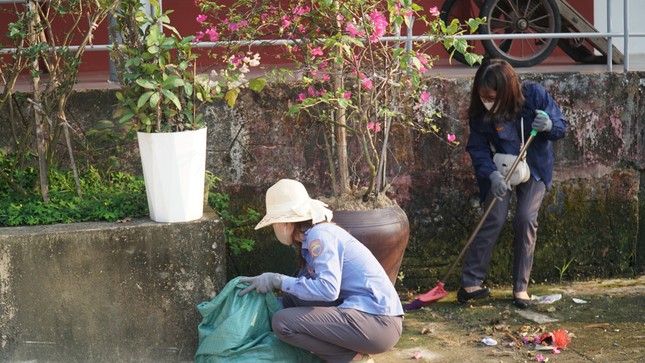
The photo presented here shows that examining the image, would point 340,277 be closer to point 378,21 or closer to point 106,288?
point 106,288

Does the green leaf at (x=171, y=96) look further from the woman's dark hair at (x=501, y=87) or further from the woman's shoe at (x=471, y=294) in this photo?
the woman's shoe at (x=471, y=294)

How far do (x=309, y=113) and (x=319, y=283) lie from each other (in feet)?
4.85

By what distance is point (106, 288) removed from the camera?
4.84 meters

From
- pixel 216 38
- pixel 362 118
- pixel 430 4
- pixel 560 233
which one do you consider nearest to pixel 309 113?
pixel 362 118

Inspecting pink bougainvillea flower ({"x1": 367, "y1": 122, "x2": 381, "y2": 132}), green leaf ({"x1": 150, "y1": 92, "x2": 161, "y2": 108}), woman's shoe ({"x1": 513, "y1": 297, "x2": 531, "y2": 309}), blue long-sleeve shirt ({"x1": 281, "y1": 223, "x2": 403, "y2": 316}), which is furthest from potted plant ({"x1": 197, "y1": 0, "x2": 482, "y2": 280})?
woman's shoe ({"x1": 513, "y1": 297, "x2": 531, "y2": 309})

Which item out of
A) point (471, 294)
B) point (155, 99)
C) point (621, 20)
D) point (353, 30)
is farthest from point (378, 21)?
point (621, 20)

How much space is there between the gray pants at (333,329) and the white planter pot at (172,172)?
2.61 feet

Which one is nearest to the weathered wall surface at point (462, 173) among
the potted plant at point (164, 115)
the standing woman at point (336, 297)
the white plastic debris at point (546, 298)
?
the white plastic debris at point (546, 298)

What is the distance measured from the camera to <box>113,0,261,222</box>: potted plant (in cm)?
484

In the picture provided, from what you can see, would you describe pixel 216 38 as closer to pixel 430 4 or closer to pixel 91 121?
pixel 91 121

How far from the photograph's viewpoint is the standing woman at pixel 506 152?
5.68 m

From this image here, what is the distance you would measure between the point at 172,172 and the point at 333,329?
1.15 m

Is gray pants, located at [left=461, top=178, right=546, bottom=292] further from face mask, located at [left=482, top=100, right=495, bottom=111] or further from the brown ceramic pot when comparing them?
the brown ceramic pot

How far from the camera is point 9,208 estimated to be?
5.09m
